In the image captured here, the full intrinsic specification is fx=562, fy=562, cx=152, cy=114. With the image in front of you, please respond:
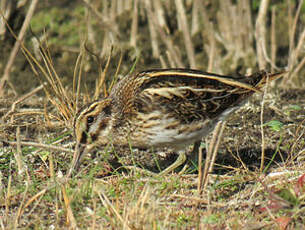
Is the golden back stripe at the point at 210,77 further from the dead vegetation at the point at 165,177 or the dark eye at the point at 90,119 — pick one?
the dark eye at the point at 90,119

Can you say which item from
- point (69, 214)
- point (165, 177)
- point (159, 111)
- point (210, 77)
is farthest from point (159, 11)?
point (69, 214)

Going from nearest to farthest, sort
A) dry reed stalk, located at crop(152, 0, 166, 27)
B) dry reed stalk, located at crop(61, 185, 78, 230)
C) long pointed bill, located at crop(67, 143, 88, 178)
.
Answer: dry reed stalk, located at crop(61, 185, 78, 230) < long pointed bill, located at crop(67, 143, 88, 178) < dry reed stalk, located at crop(152, 0, 166, 27)

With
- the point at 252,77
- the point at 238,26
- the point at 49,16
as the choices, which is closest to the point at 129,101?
the point at 252,77

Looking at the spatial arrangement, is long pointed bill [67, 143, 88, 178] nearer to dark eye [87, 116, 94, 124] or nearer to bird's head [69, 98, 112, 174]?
bird's head [69, 98, 112, 174]

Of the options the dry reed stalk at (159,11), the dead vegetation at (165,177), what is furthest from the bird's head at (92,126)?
the dry reed stalk at (159,11)

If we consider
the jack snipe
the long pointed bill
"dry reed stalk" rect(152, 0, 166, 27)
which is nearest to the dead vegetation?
the long pointed bill

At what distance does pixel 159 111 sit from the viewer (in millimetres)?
4234

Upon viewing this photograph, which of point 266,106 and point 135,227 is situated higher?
point 135,227

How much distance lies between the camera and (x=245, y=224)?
3.39 m

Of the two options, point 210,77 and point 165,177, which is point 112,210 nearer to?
point 165,177

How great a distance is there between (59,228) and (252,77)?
2097 millimetres

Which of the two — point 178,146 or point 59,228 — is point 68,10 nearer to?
point 178,146

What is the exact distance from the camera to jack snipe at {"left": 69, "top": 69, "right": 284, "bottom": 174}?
4.24m

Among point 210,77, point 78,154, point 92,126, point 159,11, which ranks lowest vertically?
point 159,11
